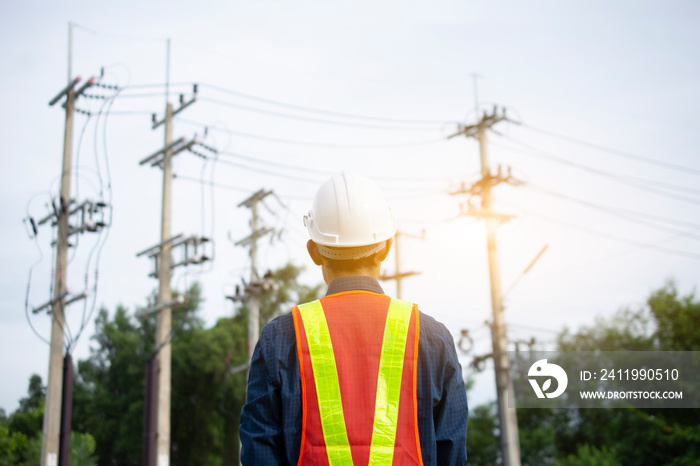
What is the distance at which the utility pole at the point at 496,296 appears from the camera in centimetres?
1914

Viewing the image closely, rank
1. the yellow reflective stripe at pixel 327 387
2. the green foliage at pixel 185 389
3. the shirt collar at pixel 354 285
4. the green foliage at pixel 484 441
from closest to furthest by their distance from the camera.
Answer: the yellow reflective stripe at pixel 327 387 → the shirt collar at pixel 354 285 → the green foliage at pixel 185 389 → the green foliage at pixel 484 441

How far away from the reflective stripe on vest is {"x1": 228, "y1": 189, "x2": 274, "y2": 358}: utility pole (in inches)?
721

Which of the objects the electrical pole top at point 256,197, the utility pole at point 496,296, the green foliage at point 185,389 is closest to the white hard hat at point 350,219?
the utility pole at point 496,296

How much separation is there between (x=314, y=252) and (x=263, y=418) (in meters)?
0.65

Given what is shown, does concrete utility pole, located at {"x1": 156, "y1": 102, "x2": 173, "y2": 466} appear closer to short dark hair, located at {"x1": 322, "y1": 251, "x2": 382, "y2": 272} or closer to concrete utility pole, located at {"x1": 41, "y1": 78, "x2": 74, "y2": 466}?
concrete utility pole, located at {"x1": 41, "y1": 78, "x2": 74, "y2": 466}

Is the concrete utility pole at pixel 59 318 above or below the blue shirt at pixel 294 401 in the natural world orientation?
above

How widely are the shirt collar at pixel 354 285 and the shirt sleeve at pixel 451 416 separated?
30cm

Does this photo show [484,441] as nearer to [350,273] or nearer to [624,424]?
[624,424]

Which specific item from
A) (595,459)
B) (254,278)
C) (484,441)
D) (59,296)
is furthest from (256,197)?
(484,441)

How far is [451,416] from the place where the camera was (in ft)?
7.45

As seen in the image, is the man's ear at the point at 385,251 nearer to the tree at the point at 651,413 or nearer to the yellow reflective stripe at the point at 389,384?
the yellow reflective stripe at the point at 389,384

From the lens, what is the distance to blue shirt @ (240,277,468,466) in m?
2.17

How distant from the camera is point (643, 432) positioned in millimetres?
32969

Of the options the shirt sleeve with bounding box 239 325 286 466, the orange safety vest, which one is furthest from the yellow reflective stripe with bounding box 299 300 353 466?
the shirt sleeve with bounding box 239 325 286 466
